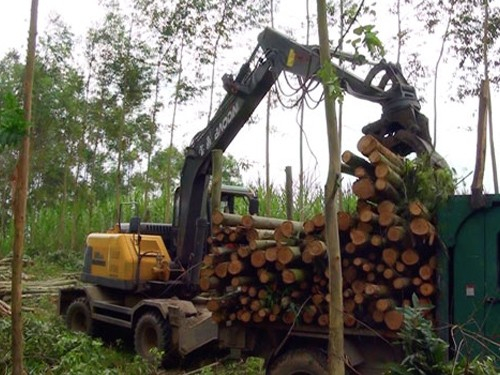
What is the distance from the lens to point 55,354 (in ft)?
26.2

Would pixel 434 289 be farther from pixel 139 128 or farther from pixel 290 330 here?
pixel 139 128

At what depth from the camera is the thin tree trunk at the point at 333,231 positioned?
15.3 feet

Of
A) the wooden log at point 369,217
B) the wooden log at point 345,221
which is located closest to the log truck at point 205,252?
the wooden log at point 369,217

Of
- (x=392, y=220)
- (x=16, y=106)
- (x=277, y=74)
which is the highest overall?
(x=277, y=74)

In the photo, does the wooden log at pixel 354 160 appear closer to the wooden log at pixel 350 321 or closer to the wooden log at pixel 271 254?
the wooden log at pixel 271 254

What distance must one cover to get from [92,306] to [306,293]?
5245 millimetres

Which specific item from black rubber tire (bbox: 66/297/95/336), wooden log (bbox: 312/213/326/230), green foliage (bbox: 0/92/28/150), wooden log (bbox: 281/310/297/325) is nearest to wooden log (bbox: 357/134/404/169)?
wooden log (bbox: 312/213/326/230)

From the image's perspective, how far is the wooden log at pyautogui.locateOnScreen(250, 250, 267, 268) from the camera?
7.11m

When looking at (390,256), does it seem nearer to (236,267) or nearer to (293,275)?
(293,275)

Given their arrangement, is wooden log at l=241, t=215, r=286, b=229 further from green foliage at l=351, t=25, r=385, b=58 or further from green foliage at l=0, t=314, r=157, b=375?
green foliage at l=351, t=25, r=385, b=58

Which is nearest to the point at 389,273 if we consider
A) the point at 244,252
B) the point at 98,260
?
the point at 244,252

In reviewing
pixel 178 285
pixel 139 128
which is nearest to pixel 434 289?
pixel 178 285

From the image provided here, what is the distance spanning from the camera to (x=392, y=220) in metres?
6.25

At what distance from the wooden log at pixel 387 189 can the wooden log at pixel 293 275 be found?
1.18m
